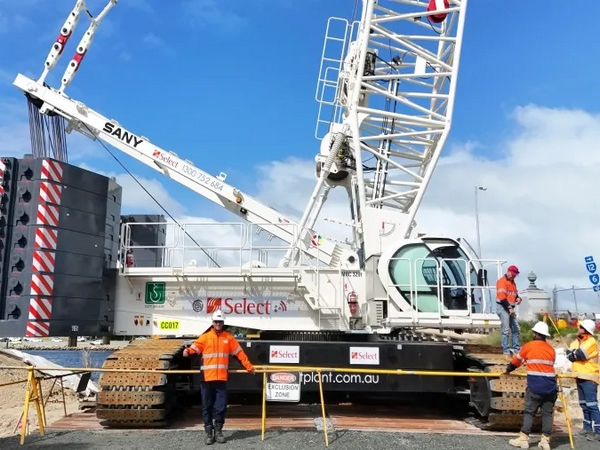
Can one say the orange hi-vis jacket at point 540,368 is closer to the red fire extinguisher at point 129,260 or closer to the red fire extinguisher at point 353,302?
the red fire extinguisher at point 353,302

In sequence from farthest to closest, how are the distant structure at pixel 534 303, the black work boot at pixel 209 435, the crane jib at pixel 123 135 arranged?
the distant structure at pixel 534 303, the crane jib at pixel 123 135, the black work boot at pixel 209 435

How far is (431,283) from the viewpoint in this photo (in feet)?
32.3

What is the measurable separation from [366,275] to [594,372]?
3.92 metres

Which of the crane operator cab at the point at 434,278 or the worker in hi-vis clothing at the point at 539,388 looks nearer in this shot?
the worker in hi-vis clothing at the point at 539,388

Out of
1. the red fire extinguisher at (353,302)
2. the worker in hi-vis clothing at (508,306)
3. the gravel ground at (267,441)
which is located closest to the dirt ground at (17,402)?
the gravel ground at (267,441)

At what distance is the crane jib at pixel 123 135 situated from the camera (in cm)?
1312

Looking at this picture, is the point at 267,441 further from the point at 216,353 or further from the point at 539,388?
the point at 539,388

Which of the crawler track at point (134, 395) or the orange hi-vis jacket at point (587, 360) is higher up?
the orange hi-vis jacket at point (587, 360)

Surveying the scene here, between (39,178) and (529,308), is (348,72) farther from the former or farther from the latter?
(529,308)

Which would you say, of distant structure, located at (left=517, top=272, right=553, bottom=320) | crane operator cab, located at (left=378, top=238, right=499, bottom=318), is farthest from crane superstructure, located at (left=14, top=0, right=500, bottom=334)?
distant structure, located at (left=517, top=272, right=553, bottom=320)

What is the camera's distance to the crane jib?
1312cm

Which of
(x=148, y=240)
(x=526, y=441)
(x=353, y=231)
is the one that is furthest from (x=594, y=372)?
(x=148, y=240)

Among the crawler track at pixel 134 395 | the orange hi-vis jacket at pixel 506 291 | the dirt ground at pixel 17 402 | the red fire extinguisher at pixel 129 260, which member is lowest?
the dirt ground at pixel 17 402

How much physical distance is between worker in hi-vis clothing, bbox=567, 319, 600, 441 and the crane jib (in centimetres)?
969
